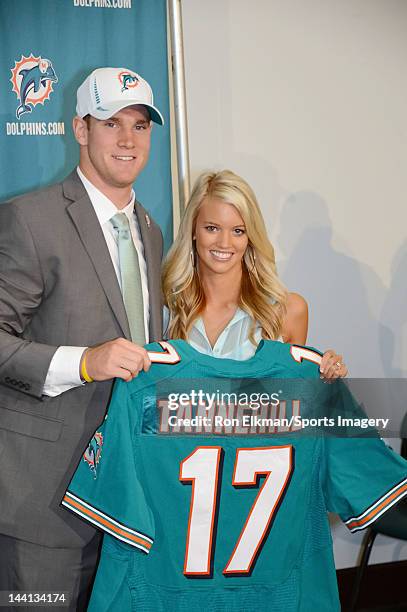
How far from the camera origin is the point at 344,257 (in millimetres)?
3744

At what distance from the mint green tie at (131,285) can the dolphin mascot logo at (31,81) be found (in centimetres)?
107

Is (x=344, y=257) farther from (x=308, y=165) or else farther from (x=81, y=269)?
(x=81, y=269)

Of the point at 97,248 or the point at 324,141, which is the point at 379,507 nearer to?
the point at 97,248

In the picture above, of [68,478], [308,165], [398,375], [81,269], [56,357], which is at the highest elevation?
[308,165]

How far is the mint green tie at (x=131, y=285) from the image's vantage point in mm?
2129

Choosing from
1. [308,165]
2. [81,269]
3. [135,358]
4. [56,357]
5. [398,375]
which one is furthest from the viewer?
[398,375]

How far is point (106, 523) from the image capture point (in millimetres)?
1801

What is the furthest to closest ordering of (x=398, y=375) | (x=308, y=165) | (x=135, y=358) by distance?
(x=398, y=375) → (x=308, y=165) → (x=135, y=358)

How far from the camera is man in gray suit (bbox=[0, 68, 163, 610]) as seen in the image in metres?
1.98

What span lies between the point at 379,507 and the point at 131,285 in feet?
2.98

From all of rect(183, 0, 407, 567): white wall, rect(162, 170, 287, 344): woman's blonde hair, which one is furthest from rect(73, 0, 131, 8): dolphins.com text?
rect(162, 170, 287, 344): woman's blonde hair

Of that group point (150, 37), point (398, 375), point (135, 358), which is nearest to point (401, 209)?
point (398, 375)

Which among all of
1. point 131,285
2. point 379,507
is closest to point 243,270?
point 131,285

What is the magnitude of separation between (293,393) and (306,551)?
418 mm
